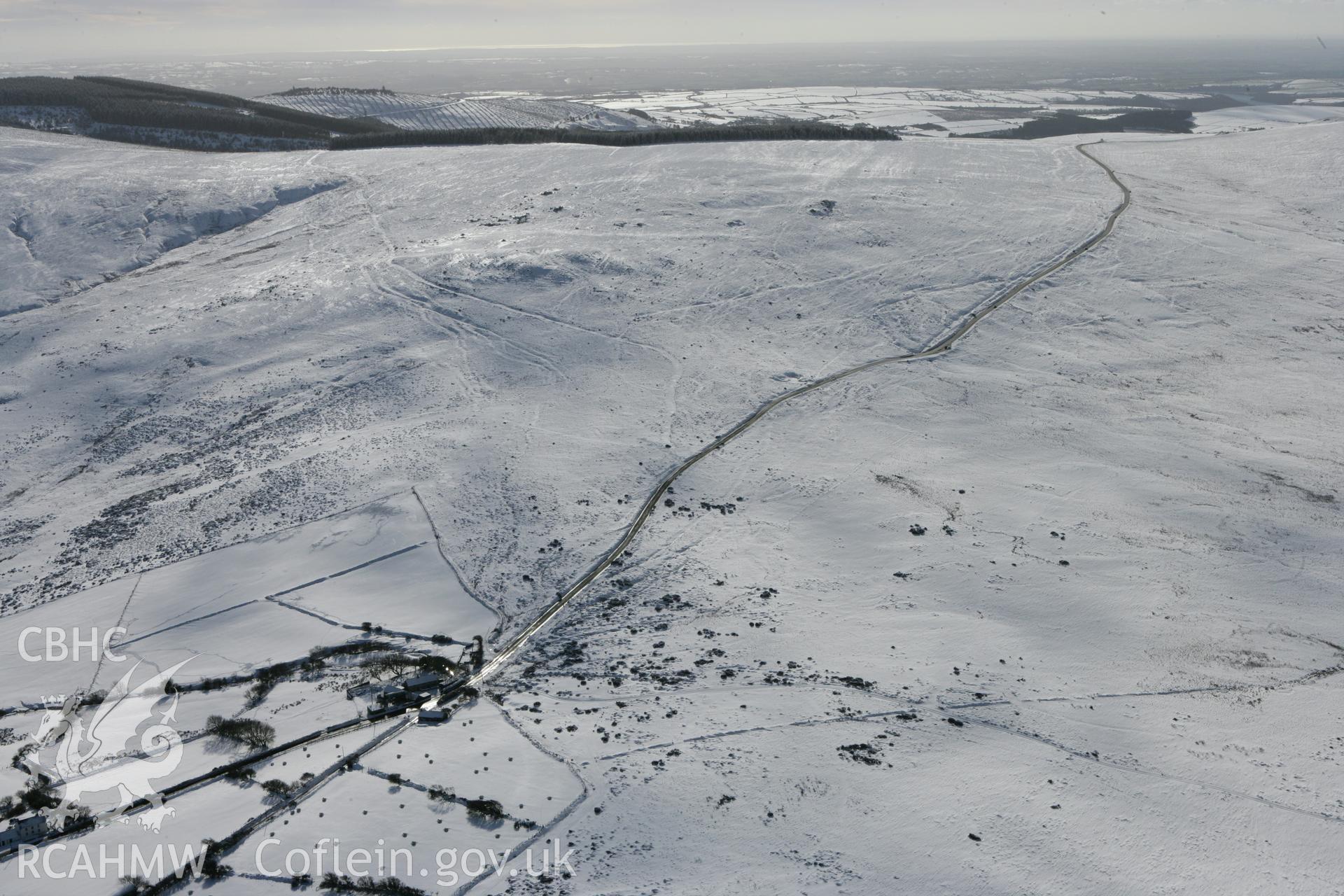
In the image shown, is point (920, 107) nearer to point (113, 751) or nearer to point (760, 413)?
point (760, 413)

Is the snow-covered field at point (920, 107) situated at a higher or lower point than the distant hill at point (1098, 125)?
higher

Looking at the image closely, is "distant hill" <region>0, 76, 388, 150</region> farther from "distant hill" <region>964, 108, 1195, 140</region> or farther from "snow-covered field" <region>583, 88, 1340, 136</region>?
"distant hill" <region>964, 108, 1195, 140</region>

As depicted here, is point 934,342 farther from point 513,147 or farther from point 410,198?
point 513,147

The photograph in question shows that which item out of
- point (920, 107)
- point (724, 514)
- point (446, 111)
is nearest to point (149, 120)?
point (446, 111)

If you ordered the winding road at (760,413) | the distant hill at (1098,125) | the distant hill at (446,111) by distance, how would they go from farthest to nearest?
the distant hill at (446,111)
the distant hill at (1098,125)
the winding road at (760,413)

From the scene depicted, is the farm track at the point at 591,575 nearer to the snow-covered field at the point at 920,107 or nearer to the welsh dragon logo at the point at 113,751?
the welsh dragon logo at the point at 113,751

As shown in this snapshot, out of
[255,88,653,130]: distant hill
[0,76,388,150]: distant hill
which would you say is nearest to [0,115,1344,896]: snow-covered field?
[0,76,388,150]: distant hill

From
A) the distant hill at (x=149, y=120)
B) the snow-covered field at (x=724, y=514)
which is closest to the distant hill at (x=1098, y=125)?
the snow-covered field at (x=724, y=514)
